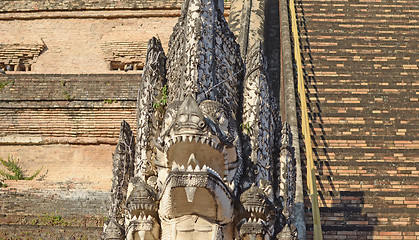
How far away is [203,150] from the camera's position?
18.3ft

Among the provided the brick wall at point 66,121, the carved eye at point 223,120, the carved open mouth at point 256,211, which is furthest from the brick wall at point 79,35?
the carved open mouth at point 256,211

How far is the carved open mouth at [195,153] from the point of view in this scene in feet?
18.0

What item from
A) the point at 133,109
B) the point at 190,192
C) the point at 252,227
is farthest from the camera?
the point at 133,109

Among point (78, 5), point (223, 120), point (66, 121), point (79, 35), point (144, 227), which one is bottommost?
point (144, 227)

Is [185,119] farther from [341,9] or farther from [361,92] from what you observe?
[341,9]

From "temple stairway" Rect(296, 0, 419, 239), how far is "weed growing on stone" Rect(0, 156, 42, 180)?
4035mm

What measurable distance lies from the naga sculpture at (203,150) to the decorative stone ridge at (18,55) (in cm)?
771

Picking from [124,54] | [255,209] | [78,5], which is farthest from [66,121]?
[255,209]

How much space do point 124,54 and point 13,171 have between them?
3.73m

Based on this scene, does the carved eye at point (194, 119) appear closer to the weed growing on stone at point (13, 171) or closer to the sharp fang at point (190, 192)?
the sharp fang at point (190, 192)

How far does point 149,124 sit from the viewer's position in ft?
21.4

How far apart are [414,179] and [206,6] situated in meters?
4.81

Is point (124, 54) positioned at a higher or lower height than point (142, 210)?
higher

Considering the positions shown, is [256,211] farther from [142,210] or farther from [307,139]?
[307,139]
